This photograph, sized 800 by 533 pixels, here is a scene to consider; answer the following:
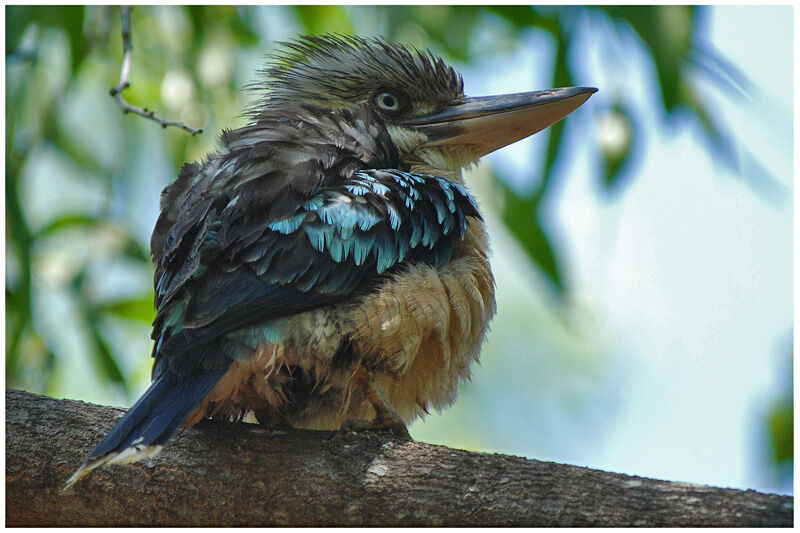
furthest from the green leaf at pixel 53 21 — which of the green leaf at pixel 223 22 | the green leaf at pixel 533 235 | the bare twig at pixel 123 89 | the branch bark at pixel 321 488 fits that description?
the green leaf at pixel 533 235

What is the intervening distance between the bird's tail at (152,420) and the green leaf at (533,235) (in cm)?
209

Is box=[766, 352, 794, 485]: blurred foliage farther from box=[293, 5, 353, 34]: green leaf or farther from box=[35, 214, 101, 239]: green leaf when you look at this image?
box=[35, 214, 101, 239]: green leaf

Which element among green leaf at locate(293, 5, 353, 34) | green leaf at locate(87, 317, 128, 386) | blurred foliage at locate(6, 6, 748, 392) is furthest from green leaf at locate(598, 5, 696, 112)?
green leaf at locate(87, 317, 128, 386)

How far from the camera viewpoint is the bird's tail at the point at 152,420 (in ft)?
7.55

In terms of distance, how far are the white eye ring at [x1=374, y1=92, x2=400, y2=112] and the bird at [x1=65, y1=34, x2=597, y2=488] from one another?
3cm

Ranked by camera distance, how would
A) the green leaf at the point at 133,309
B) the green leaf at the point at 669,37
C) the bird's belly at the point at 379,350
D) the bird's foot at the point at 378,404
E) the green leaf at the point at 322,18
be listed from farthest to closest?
the green leaf at the point at 322,18
the green leaf at the point at 133,309
the green leaf at the point at 669,37
the bird's foot at the point at 378,404
the bird's belly at the point at 379,350

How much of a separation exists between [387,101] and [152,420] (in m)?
1.73

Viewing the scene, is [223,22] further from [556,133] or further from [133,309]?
[556,133]

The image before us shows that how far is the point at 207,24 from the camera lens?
16.0 feet

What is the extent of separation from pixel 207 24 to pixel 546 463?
11.2 ft

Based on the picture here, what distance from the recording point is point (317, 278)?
2.60 m

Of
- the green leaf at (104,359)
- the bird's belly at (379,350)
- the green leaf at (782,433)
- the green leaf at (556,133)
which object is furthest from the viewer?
the green leaf at (104,359)

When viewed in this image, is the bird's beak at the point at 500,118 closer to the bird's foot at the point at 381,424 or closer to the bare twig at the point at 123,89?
the bare twig at the point at 123,89

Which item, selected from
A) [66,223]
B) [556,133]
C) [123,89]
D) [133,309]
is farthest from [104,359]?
[556,133]
